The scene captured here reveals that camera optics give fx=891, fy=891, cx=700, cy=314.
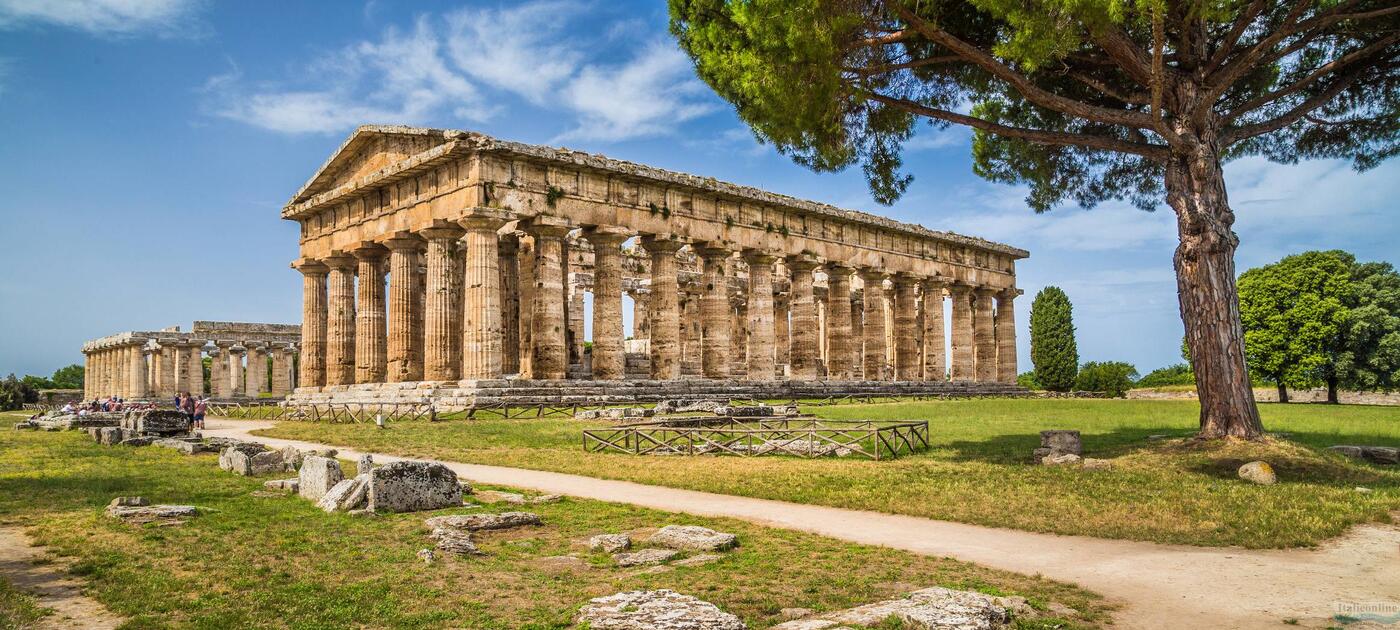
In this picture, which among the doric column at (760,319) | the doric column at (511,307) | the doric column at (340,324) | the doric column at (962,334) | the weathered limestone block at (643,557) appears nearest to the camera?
the weathered limestone block at (643,557)

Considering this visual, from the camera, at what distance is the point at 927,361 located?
47781 mm

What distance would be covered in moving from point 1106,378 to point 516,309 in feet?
121

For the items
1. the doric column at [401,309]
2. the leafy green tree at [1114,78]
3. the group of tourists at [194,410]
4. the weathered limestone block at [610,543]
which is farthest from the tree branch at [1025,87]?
the doric column at [401,309]

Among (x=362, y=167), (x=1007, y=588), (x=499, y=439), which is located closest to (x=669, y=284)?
(x=362, y=167)

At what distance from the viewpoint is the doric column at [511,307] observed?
34781 millimetres

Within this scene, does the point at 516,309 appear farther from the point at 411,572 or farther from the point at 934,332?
the point at 411,572

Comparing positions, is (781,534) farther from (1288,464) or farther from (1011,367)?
(1011,367)

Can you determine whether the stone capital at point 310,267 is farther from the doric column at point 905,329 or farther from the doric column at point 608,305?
the doric column at point 905,329

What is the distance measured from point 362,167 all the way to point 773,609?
3224 centimetres

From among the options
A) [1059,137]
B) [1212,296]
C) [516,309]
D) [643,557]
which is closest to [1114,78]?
[1059,137]

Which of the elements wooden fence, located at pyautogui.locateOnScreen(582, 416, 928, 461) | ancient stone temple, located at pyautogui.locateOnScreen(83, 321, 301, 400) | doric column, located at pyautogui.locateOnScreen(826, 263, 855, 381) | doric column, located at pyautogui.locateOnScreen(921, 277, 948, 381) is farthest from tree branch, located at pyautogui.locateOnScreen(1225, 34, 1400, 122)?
ancient stone temple, located at pyautogui.locateOnScreen(83, 321, 301, 400)

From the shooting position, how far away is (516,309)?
3556 cm

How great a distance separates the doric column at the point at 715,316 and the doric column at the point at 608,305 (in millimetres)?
4738

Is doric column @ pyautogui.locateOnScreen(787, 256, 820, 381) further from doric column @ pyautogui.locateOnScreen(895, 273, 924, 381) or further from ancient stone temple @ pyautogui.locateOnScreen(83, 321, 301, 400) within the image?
ancient stone temple @ pyautogui.locateOnScreen(83, 321, 301, 400)
